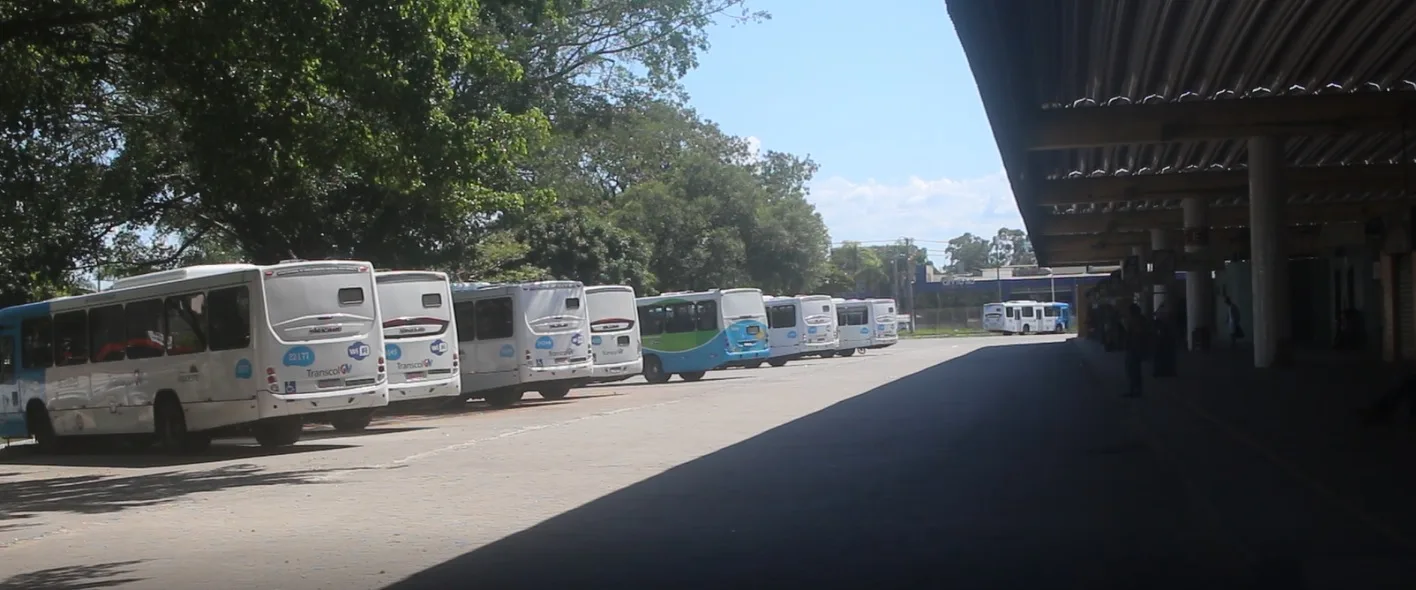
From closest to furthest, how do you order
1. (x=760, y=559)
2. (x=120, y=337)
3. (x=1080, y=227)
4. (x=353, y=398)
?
(x=760, y=559), (x=353, y=398), (x=120, y=337), (x=1080, y=227)

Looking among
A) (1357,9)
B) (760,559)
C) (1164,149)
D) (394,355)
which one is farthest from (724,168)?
(760,559)

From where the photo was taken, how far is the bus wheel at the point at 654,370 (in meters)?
44.4

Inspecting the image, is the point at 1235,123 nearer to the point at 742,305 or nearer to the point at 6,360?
the point at 742,305

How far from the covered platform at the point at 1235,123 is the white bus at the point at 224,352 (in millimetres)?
9725

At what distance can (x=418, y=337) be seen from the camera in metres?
25.9

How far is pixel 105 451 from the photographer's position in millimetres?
25109

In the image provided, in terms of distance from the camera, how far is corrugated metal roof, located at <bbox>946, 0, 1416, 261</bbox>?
16391 millimetres

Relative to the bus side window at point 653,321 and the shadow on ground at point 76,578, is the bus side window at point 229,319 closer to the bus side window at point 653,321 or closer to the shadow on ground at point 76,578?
the shadow on ground at point 76,578

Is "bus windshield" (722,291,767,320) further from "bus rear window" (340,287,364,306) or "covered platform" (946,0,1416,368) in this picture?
"bus rear window" (340,287,364,306)

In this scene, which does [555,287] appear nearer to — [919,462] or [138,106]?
[138,106]

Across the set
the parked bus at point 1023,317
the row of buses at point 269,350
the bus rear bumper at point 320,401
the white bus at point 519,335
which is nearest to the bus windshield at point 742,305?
the row of buses at point 269,350

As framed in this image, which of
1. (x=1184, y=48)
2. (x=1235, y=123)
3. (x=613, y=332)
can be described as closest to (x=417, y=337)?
(x=613, y=332)

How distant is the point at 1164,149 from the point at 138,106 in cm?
2312

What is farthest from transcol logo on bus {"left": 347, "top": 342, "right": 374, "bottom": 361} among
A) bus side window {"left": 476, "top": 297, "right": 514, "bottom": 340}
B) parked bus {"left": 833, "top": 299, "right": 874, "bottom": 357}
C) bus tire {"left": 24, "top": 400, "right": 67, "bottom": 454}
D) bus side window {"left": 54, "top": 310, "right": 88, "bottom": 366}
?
parked bus {"left": 833, "top": 299, "right": 874, "bottom": 357}
